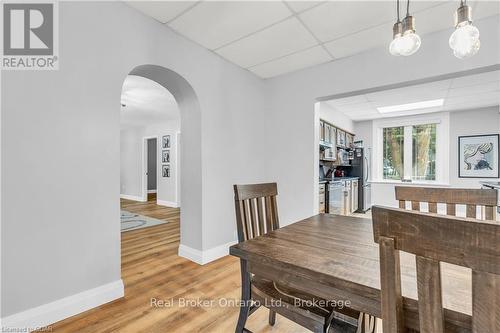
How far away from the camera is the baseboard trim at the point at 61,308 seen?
1.52 m

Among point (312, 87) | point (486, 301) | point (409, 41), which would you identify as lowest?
point (486, 301)

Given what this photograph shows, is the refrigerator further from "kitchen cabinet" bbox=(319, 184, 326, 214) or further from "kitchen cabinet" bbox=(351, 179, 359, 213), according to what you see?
"kitchen cabinet" bbox=(319, 184, 326, 214)

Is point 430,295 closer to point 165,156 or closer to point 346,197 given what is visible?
point 346,197

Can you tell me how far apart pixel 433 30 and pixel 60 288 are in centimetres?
394

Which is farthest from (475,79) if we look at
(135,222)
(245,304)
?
(135,222)

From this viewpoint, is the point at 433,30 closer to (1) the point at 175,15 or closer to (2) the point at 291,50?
(2) the point at 291,50

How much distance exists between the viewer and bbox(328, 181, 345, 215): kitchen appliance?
4.25 m

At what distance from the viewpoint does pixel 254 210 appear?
166 cm

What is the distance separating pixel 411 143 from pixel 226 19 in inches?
227

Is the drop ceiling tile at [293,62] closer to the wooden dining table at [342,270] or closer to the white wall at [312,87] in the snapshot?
the white wall at [312,87]

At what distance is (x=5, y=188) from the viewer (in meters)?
1.50

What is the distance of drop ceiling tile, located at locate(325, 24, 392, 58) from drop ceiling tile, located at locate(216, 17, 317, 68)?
29 centimetres

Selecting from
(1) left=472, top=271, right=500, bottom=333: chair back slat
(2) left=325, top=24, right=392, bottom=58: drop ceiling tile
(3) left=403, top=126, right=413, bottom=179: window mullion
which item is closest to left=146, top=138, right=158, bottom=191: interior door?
(2) left=325, top=24, right=392, bottom=58: drop ceiling tile

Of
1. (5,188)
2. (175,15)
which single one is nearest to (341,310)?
(5,188)
